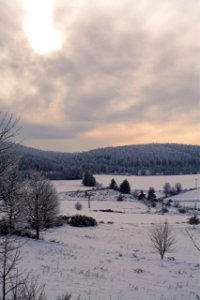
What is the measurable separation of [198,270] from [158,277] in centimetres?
433

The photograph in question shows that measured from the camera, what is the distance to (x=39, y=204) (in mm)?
40219

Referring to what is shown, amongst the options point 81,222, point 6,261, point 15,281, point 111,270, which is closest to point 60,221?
point 81,222

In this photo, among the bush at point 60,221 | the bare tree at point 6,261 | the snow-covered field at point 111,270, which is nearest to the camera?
the bare tree at point 6,261

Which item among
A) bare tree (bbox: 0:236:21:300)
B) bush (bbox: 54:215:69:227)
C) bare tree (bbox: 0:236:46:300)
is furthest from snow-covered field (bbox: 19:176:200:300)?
bush (bbox: 54:215:69:227)

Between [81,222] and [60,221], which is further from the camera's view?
[81,222]

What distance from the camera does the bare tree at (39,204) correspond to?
39000 mm

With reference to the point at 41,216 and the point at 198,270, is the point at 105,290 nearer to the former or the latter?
the point at 198,270

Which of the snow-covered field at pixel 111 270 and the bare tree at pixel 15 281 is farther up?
the bare tree at pixel 15 281

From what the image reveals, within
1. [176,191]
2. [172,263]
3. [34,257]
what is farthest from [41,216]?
[176,191]

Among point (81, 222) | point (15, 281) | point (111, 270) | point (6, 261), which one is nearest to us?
point (15, 281)

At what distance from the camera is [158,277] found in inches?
856

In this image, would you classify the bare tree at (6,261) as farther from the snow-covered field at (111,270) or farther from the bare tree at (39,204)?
the bare tree at (39,204)

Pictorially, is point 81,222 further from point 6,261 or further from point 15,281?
point 15,281

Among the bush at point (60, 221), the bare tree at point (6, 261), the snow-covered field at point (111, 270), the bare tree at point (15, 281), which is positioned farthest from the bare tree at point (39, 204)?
the bare tree at point (15, 281)
